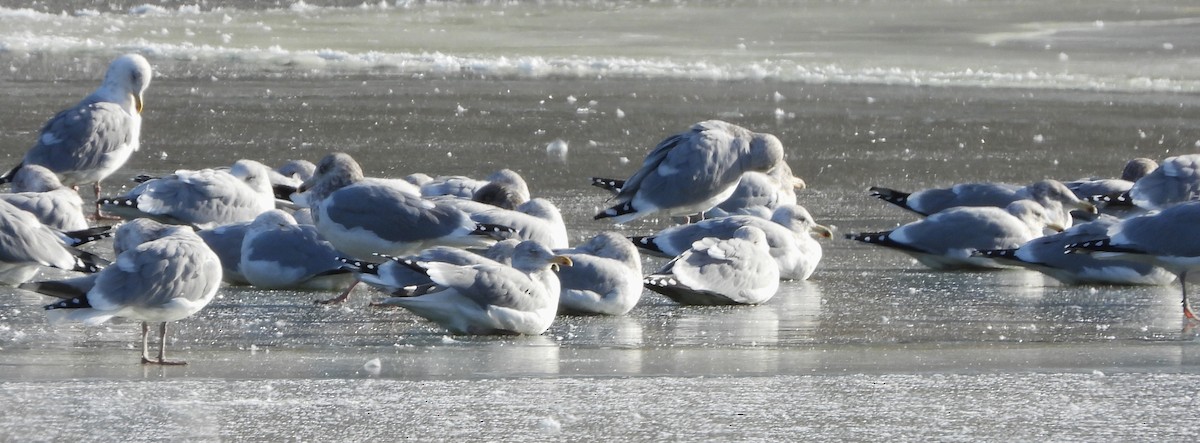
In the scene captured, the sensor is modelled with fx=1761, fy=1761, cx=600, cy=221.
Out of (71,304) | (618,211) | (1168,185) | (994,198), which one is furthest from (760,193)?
(71,304)

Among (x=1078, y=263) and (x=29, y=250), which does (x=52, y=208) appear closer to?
(x=29, y=250)

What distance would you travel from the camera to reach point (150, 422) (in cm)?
476

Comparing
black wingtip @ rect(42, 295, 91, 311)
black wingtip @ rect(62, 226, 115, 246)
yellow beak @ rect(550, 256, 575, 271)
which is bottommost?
black wingtip @ rect(62, 226, 115, 246)

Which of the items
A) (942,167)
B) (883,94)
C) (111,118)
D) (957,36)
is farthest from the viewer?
(957,36)

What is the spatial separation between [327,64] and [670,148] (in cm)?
887

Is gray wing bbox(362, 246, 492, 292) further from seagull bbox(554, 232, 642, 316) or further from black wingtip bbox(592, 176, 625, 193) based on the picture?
black wingtip bbox(592, 176, 625, 193)

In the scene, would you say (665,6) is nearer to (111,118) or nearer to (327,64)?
(327,64)

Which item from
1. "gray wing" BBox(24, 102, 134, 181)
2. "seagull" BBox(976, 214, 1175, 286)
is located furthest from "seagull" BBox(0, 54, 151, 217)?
"seagull" BBox(976, 214, 1175, 286)

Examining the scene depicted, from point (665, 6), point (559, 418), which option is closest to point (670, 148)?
point (559, 418)

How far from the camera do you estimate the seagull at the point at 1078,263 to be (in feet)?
25.1

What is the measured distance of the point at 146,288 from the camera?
567 centimetres

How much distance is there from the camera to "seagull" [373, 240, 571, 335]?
6.16m

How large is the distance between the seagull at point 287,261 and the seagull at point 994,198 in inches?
134

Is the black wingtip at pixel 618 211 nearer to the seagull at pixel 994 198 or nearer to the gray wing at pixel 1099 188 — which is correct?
the seagull at pixel 994 198
